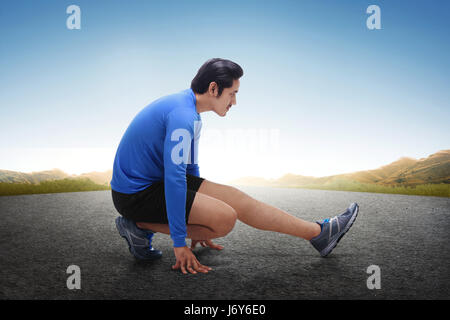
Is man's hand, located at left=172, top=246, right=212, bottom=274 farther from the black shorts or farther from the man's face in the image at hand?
the man's face

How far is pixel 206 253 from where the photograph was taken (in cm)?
217

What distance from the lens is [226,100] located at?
1.92m

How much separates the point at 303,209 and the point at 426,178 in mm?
3017

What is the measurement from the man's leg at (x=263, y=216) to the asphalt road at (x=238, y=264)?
21 centimetres

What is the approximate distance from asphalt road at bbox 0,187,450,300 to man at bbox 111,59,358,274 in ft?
0.56

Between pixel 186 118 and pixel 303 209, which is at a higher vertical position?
pixel 186 118

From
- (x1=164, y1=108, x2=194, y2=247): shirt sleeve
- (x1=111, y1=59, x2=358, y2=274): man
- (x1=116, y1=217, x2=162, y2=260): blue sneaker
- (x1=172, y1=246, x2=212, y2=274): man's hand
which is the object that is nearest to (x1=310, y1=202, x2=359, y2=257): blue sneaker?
(x1=111, y1=59, x2=358, y2=274): man

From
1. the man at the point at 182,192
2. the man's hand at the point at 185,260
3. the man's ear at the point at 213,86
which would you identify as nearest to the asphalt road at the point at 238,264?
the man's hand at the point at 185,260

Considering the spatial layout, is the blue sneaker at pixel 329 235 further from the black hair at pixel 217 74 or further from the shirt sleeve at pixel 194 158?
the black hair at pixel 217 74

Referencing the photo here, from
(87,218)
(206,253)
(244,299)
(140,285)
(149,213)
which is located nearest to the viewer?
(244,299)

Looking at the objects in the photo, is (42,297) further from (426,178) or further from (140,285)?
(426,178)

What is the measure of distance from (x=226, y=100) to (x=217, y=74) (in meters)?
0.17

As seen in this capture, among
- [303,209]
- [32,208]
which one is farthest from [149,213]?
[32,208]

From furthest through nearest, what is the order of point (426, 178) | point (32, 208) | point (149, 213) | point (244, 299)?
point (426, 178) < point (32, 208) < point (149, 213) < point (244, 299)
